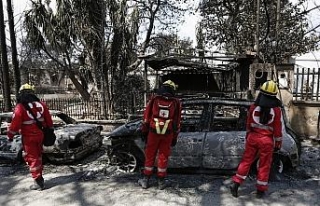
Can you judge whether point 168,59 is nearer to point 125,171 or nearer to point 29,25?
point 125,171

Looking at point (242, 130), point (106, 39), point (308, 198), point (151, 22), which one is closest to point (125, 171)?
point (242, 130)

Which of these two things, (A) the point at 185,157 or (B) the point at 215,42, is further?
(B) the point at 215,42

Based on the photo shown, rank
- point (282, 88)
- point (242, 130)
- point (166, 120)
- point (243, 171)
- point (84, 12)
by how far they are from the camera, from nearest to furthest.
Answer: point (243, 171) < point (166, 120) < point (242, 130) < point (282, 88) < point (84, 12)

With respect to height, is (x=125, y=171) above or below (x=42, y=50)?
below

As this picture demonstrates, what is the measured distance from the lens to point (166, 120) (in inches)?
191

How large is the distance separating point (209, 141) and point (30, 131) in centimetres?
299

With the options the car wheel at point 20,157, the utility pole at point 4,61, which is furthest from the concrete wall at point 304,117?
the utility pole at point 4,61

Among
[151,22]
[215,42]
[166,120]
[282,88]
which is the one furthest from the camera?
[215,42]

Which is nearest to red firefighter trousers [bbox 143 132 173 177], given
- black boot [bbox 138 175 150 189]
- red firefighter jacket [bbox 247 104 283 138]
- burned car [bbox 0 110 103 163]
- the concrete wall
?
black boot [bbox 138 175 150 189]

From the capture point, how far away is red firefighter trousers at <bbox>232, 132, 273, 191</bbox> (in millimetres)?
4438

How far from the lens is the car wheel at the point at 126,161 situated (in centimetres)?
587

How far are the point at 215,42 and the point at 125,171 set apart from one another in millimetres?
17432

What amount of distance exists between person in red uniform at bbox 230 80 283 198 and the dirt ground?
441 mm

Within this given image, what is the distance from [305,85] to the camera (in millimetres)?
9328
